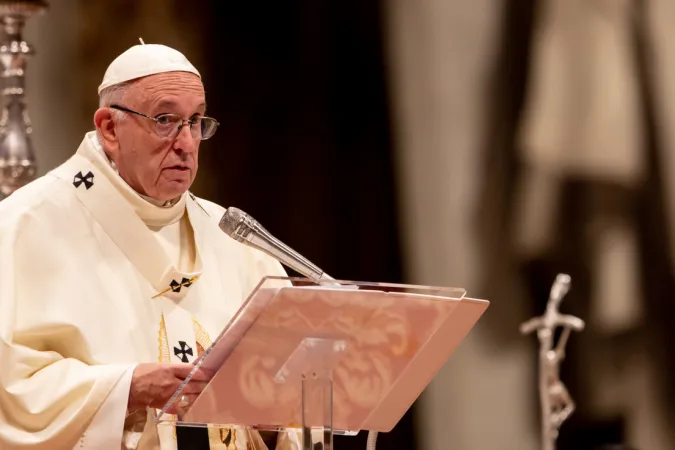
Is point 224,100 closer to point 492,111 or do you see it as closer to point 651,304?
point 492,111

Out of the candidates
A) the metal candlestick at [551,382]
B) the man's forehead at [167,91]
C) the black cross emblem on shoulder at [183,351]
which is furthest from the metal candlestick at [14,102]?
the metal candlestick at [551,382]

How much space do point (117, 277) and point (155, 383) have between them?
57 centimetres

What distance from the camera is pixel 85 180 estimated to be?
3.72 m

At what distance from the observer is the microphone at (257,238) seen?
9.93 ft

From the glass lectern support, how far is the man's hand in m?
0.29

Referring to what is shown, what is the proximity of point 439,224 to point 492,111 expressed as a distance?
27.9 inches

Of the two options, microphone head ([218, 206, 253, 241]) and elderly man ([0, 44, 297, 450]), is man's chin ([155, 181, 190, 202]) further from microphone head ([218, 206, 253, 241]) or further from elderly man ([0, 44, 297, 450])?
microphone head ([218, 206, 253, 241])

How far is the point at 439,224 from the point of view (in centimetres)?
711

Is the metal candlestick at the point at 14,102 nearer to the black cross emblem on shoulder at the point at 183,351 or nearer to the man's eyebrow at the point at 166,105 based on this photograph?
the man's eyebrow at the point at 166,105

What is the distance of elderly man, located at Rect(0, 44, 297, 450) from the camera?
129 inches

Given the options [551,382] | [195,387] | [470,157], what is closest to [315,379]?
[195,387]

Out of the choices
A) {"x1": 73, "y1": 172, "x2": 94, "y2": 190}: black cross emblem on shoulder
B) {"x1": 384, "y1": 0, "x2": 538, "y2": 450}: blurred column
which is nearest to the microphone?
{"x1": 73, "y1": 172, "x2": 94, "y2": 190}: black cross emblem on shoulder

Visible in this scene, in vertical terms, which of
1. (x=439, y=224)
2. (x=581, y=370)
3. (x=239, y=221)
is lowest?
(x=581, y=370)

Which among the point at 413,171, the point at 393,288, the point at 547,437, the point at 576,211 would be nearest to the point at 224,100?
the point at 413,171
